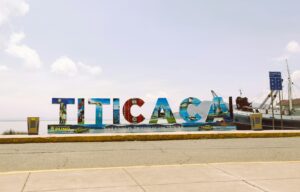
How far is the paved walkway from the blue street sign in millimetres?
19593

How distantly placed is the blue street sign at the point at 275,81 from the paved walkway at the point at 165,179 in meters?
19.6

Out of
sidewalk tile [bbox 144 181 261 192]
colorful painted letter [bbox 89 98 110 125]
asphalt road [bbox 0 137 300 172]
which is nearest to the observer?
sidewalk tile [bbox 144 181 261 192]

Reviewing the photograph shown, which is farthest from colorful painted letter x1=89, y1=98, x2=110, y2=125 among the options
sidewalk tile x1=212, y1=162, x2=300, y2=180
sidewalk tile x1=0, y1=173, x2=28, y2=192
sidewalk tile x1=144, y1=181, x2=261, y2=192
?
sidewalk tile x1=144, y1=181, x2=261, y2=192

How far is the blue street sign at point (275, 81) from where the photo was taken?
27875 millimetres

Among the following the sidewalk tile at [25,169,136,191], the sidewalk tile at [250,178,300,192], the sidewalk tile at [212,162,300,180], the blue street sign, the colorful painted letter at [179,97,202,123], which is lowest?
the sidewalk tile at [250,178,300,192]

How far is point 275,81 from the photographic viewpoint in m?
28.1

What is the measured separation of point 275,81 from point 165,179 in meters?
23.0

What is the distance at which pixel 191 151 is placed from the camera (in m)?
12.6

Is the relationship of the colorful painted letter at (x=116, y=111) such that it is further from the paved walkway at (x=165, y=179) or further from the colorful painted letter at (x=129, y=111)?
the paved walkway at (x=165, y=179)

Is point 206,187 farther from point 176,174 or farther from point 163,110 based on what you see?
point 163,110

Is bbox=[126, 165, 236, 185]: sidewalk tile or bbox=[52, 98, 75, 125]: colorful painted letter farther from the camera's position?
bbox=[52, 98, 75, 125]: colorful painted letter

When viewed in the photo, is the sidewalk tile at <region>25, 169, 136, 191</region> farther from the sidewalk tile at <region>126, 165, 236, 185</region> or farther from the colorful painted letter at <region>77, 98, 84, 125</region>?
the colorful painted letter at <region>77, 98, 84, 125</region>

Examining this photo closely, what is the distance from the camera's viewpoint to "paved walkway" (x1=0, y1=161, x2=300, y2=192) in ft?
21.9

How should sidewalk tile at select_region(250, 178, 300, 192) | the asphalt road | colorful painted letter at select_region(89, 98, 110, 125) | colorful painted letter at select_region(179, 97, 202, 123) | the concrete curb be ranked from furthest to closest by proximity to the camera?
colorful painted letter at select_region(179, 97, 202, 123), colorful painted letter at select_region(89, 98, 110, 125), the concrete curb, the asphalt road, sidewalk tile at select_region(250, 178, 300, 192)
